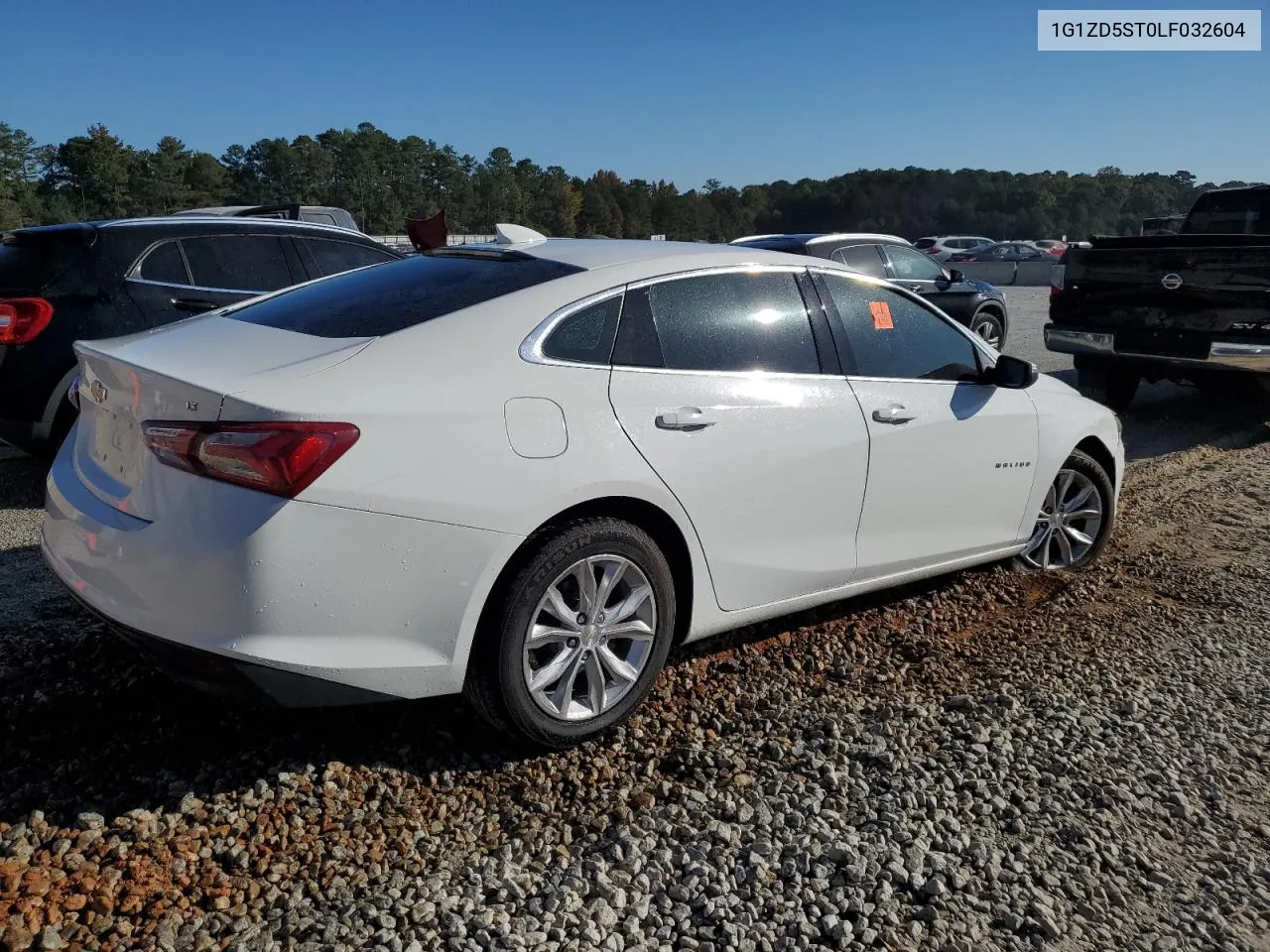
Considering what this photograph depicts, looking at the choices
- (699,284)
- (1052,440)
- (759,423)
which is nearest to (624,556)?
(759,423)

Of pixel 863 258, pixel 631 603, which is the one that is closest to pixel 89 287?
pixel 631 603

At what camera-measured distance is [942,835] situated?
2.85m

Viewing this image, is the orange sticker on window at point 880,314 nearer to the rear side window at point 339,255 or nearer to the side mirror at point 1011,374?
the side mirror at point 1011,374

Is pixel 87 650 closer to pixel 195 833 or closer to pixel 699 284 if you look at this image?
pixel 195 833

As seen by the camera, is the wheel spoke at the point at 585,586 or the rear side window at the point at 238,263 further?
the rear side window at the point at 238,263

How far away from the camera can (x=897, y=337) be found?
4238 millimetres

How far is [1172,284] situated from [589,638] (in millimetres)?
7145

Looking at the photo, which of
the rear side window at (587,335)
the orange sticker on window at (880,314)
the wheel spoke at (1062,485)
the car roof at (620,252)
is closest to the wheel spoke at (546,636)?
the rear side window at (587,335)

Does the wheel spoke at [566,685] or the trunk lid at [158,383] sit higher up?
the trunk lid at [158,383]

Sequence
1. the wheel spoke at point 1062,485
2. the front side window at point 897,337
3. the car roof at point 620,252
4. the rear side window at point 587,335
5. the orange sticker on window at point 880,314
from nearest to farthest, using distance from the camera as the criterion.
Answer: the rear side window at point 587,335
the car roof at point 620,252
the front side window at point 897,337
the orange sticker on window at point 880,314
the wheel spoke at point 1062,485

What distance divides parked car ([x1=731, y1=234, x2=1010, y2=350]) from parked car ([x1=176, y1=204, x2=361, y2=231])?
4638 mm

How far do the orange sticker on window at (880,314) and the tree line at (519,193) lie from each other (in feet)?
139

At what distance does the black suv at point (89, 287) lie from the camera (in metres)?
5.68

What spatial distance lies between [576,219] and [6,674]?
271 ft
